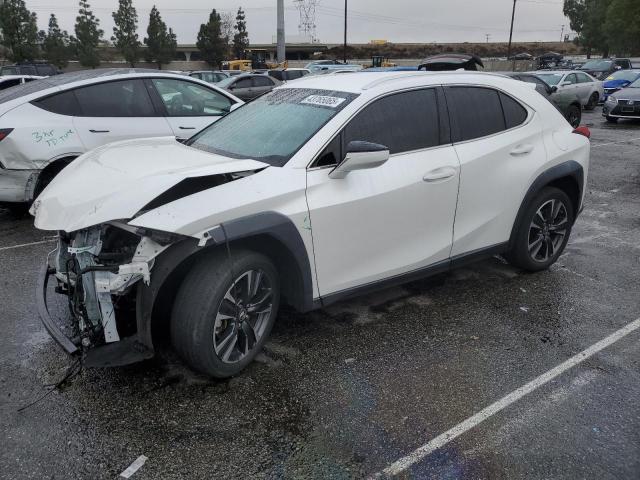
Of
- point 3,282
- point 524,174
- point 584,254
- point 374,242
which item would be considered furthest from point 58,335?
point 584,254

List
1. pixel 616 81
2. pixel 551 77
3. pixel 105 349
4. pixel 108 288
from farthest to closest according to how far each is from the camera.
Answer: pixel 616 81 < pixel 551 77 < pixel 105 349 < pixel 108 288

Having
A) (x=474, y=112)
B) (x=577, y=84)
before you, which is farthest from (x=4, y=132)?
(x=577, y=84)

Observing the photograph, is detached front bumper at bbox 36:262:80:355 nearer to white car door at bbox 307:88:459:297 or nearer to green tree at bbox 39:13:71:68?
white car door at bbox 307:88:459:297

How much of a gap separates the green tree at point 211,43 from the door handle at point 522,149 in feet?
217

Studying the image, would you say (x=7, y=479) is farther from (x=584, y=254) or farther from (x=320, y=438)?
(x=584, y=254)

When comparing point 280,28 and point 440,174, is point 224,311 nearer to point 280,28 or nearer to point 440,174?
point 440,174

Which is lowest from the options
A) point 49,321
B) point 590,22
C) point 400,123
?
point 49,321

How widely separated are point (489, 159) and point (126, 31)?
70144 millimetres

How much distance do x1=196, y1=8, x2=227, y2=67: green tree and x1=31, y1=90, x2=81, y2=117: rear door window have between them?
208 feet

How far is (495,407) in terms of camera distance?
10.1 feet

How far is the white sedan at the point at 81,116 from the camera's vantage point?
5938 millimetres

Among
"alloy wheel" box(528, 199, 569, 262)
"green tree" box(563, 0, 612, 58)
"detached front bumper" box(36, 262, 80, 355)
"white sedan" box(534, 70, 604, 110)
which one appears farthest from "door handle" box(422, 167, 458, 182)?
"green tree" box(563, 0, 612, 58)

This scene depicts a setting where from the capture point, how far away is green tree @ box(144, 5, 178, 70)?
6525 centimetres

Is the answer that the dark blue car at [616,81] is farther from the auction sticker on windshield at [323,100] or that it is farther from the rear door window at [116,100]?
the auction sticker on windshield at [323,100]
